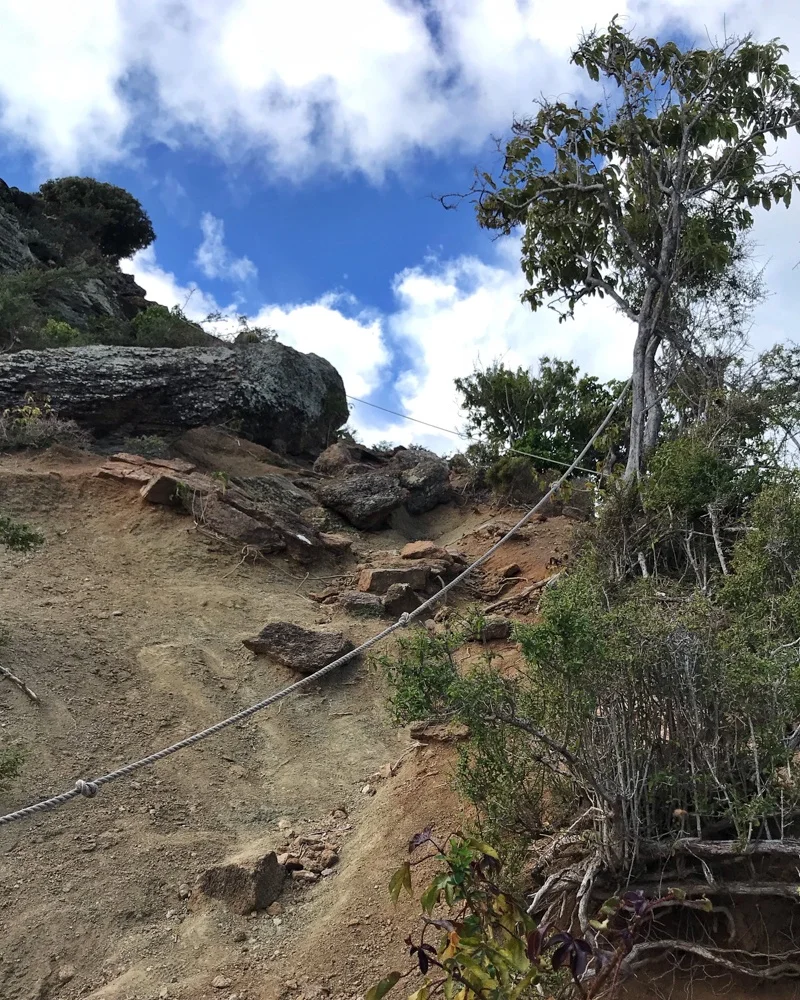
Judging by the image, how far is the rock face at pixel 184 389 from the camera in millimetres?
10562

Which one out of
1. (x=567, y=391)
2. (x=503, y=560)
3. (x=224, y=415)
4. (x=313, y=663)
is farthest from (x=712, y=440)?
(x=567, y=391)

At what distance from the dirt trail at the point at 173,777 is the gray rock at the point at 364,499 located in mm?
2413

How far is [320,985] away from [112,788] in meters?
1.98

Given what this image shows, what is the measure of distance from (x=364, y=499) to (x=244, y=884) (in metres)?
7.73

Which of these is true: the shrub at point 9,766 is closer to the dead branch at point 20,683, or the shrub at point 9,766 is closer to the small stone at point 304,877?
the dead branch at point 20,683

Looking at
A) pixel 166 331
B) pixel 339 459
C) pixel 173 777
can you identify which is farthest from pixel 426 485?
pixel 173 777

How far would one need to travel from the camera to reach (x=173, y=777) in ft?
15.4

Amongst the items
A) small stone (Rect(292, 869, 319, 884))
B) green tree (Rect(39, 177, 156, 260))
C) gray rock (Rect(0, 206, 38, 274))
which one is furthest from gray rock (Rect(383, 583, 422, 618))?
green tree (Rect(39, 177, 156, 260))

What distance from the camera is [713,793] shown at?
122 inches

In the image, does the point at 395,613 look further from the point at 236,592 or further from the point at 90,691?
the point at 90,691

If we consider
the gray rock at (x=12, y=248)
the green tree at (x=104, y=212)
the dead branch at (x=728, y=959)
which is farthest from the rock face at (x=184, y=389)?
the green tree at (x=104, y=212)

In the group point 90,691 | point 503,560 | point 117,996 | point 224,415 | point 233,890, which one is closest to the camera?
point 117,996

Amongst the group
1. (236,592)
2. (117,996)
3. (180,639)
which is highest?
(236,592)

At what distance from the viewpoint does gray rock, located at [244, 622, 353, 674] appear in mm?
6262
